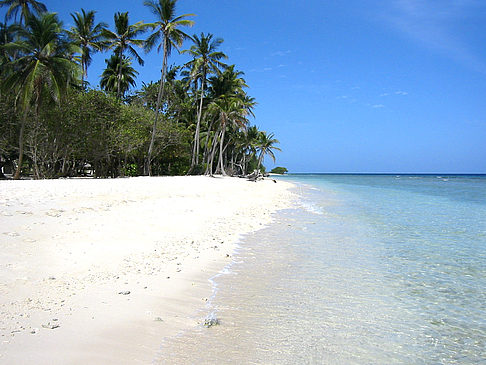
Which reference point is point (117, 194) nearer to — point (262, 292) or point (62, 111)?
point (262, 292)

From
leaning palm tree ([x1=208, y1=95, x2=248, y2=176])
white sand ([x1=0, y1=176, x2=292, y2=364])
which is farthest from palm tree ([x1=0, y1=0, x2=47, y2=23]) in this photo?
white sand ([x1=0, y1=176, x2=292, y2=364])

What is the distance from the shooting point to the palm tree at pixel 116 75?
1454 inches

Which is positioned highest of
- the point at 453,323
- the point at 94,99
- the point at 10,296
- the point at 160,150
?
the point at 94,99

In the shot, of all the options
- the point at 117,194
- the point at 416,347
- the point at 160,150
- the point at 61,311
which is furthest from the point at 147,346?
the point at 160,150

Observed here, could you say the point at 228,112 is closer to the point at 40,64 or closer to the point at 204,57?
the point at 204,57

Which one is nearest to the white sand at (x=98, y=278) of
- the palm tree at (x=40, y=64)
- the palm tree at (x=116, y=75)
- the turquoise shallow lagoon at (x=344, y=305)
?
the turquoise shallow lagoon at (x=344, y=305)

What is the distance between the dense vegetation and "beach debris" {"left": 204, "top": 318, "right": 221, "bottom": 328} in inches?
732

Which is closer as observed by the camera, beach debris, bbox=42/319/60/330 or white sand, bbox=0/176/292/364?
white sand, bbox=0/176/292/364

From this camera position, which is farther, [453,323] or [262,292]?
[262,292]

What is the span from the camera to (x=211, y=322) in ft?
11.1

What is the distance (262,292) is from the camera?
439 cm

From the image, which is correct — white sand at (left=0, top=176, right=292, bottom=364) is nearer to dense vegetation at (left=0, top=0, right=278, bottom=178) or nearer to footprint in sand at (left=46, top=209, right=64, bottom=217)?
footprint in sand at (left=46, top=209, right=64, bottom=217)

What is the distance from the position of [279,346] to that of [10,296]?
289 centimetres

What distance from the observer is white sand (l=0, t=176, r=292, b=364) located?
2.75 meters
